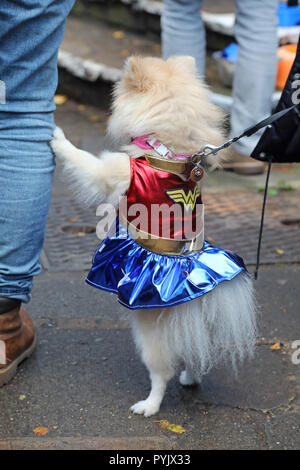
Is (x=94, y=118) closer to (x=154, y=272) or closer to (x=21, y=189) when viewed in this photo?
(x=21, y=189)

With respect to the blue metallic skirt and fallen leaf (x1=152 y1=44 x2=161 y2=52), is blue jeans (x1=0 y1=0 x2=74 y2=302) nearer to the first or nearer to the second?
the blue metallic skirt

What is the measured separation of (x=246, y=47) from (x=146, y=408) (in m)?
2.90

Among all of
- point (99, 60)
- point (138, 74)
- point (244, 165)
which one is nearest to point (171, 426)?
point (138, 74)

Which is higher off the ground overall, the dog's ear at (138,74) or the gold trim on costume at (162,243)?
the dog's ear at (138,74)

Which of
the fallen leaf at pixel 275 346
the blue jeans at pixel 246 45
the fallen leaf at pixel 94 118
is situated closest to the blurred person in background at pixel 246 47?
the blue jeans at pixel 246 45

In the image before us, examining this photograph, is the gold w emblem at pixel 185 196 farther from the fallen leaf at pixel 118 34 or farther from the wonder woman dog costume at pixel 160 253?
the fallen leaf at pixel 118 34

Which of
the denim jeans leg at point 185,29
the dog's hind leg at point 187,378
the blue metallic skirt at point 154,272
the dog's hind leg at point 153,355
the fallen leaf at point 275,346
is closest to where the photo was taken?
the blue metallic skirt at point 154,272

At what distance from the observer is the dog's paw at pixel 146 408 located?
7.80ft

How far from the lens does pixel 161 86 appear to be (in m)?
2.32

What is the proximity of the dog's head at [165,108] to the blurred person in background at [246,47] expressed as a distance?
7.22 ft

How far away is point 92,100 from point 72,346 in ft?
13.2

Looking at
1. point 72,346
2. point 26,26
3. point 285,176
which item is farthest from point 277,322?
point 285,176

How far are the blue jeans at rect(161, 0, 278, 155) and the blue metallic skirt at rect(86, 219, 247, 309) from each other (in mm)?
2423
